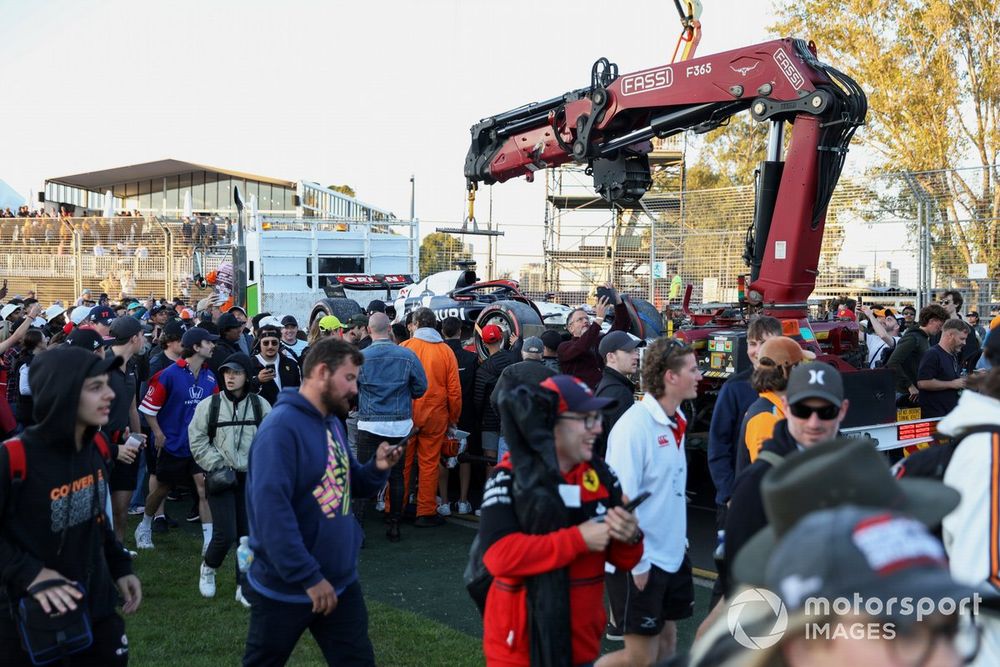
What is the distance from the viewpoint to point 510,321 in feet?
36.0

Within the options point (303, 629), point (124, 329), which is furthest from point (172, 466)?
point (303, 629)

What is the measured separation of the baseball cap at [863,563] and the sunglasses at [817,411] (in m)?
2.00

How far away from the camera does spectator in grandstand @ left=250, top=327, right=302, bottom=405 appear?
8383 mm

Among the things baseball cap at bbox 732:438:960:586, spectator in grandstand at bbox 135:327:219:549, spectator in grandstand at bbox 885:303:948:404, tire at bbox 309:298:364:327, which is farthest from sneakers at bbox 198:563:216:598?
tire at bbox 309:298:364:327

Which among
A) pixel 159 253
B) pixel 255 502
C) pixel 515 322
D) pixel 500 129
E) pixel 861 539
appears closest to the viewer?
pixel 861 539

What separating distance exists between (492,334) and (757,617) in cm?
903

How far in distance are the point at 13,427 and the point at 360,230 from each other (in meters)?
16.0

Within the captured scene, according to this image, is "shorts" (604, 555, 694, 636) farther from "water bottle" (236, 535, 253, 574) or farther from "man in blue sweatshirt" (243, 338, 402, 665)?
"water bottle" (236, 535, 253, 574)

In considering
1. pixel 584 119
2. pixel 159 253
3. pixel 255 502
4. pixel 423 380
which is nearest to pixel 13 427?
pixel 255 502

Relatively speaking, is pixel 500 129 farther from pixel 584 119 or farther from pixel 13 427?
pixel 13 427

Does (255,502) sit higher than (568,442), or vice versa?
(568,442)

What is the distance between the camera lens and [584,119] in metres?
11.1

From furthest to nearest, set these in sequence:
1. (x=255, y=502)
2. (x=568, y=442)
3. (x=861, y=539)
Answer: (x=255, y=502) → (x=568, y=442) → (x=861, y=539)

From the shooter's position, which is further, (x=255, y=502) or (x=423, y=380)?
(x=423, y=380)
